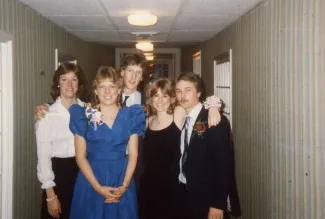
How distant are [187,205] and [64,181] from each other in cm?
100

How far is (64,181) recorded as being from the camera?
8.21 feet

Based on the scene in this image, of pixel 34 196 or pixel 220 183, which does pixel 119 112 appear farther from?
pixel 34 196

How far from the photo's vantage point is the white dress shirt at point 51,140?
7.87ft

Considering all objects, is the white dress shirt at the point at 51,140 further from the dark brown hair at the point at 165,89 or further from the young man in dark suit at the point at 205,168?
→ the young man in dark suit at the point at 205,168

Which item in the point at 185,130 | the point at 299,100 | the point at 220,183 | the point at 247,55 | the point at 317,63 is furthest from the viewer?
the point at 247,55

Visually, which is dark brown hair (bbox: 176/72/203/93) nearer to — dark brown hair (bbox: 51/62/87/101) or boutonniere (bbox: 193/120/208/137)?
boutonniere (bbox: 193/120/208/137)

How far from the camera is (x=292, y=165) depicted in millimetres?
2180

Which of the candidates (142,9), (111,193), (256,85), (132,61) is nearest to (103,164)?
(111,193)

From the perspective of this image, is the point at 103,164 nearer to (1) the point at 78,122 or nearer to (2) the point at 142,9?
(1) the point at 78,122

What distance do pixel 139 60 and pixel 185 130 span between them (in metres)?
1.06

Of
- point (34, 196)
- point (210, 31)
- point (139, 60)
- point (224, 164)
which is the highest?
point (210, 31)

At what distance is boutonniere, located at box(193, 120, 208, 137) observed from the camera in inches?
87.4

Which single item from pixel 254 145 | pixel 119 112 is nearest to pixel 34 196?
pixel 119 112

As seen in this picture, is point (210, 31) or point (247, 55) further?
point (210, 31)
